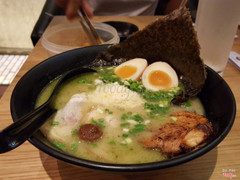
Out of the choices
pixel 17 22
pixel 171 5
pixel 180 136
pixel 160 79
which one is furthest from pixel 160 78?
pixel 17 22

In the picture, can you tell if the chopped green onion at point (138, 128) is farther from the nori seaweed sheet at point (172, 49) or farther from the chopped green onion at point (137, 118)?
the nori seaweed sheet at point (172, 49)

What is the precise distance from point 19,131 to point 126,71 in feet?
2.79

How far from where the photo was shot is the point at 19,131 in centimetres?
74

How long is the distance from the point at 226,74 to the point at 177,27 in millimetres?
723

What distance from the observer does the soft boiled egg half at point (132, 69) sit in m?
1.41

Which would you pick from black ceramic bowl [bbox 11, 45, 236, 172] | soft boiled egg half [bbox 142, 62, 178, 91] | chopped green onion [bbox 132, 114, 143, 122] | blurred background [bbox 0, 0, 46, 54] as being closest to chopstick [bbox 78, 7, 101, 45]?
black ceramic bowl [bbox 11, 45, 236, 172]

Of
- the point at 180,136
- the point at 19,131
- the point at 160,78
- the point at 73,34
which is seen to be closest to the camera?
the point at 19,131

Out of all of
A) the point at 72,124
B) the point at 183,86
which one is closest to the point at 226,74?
the point at 183,86

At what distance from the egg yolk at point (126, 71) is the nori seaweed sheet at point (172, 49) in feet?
0.39

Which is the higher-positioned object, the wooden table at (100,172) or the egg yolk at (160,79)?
the egg yolk at (160,79)

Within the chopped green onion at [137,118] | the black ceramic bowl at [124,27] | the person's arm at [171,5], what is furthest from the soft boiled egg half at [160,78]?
the person's arm at [171,5]

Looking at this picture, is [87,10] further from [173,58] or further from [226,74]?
[226,74]

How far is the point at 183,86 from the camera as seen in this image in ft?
4.41

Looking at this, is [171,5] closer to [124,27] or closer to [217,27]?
[124,27]
